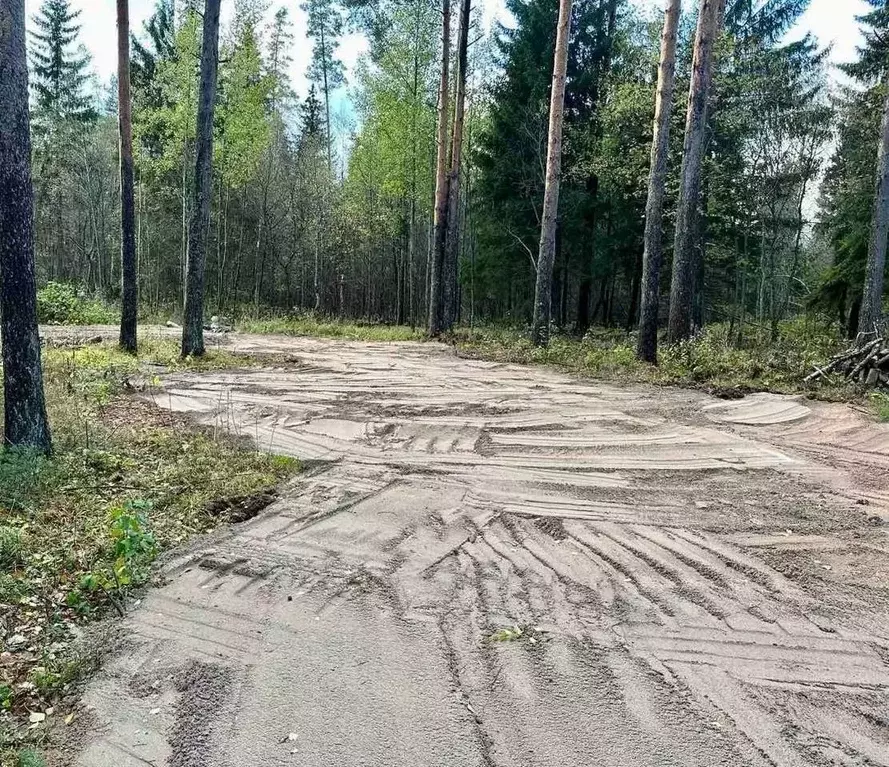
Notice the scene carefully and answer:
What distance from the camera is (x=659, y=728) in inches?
95.3

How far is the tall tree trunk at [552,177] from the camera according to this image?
1352 cm

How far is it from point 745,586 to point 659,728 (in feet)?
4.68

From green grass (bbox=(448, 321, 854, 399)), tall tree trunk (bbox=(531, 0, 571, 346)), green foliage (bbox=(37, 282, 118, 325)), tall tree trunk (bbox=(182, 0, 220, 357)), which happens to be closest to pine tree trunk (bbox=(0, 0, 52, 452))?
tall tree trunk (bbox=(182, 0, 220, 357))

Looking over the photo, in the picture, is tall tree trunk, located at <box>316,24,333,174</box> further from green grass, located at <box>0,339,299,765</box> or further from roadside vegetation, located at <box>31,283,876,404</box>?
green grass, located at <box>0,339,299,765</box>

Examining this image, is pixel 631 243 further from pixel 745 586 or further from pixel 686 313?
pixel 745 586

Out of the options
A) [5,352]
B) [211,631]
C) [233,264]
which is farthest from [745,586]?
[233,264]

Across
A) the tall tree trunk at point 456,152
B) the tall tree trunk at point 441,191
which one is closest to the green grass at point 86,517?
the tall tree trunk at point 441,191

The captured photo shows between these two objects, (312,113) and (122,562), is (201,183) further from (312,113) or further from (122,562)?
(312,113)

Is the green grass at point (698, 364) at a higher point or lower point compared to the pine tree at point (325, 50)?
lower

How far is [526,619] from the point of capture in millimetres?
3180

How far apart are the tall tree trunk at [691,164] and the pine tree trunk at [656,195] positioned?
1.29 feet

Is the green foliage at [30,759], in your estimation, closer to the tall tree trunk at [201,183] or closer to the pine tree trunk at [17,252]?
the pine tree trunk at [17,252]

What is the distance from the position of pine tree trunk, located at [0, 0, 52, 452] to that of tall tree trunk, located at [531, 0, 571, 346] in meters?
10.8

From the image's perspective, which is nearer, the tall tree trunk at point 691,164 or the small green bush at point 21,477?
the small green bush at point 21,477
